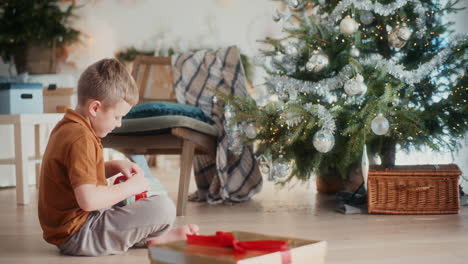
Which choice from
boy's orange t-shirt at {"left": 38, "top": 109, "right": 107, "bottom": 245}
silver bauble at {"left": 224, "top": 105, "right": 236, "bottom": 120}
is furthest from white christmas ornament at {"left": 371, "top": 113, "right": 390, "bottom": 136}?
boy's orange t-shirt at {"left": 38, "top": 109, "right": 107, "bottom": 245}

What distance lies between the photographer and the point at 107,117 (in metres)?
1.62

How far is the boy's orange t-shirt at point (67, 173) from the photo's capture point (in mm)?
1526

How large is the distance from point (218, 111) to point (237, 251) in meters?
1.69

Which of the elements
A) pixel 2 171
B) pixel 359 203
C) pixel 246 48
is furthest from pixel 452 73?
pixel 246 48

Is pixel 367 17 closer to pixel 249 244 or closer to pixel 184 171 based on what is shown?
pixel 184 171

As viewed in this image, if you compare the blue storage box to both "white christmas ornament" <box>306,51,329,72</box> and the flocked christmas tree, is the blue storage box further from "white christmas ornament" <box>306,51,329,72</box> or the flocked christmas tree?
"white christmas ornament" <box>306,51,329,72</box>

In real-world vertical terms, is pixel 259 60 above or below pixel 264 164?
above

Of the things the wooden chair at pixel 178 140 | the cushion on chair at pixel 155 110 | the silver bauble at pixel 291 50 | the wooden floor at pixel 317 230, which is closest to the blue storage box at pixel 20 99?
the wooden floor at pixel 317 230

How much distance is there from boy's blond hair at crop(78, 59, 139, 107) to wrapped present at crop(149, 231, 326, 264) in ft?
1.81

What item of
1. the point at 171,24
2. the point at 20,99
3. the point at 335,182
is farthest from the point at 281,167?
the point at 171,24

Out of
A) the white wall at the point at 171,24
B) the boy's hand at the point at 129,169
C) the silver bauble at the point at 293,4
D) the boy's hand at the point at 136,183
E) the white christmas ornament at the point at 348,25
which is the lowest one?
the boy's hand at the point at 136,183

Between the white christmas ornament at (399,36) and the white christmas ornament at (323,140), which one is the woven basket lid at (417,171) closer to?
the white christmas ornament at (323,140)

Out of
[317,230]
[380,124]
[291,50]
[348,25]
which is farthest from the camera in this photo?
[291,50]

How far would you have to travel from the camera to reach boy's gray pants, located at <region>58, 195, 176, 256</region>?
5.48ft
